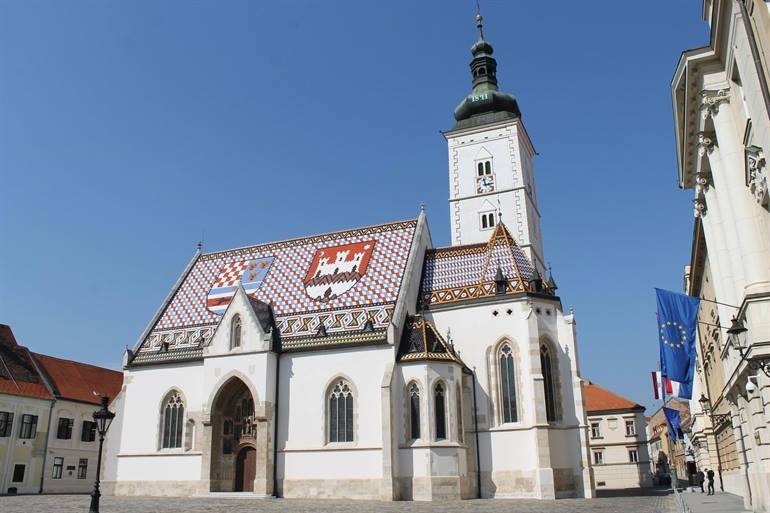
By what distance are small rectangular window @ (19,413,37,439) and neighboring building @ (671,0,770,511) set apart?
40.0m

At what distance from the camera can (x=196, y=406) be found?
109ft

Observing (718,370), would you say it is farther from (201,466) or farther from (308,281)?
(201,466)

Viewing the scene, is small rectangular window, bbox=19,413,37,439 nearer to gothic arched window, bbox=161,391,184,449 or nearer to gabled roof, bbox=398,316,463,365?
gothic arched window, bbox=161,391,184,449

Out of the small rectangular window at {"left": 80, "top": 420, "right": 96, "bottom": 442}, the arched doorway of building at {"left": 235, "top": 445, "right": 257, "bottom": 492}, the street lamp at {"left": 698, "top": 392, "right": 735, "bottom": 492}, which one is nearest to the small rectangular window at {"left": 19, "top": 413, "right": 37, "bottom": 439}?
the small rectangular window at {"left": 80, "top": 420, "right": 96, "bottom": 442}

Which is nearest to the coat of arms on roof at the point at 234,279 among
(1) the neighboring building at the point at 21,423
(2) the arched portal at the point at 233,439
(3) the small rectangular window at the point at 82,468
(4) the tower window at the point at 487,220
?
(2) the arched portal at the point at 233,439

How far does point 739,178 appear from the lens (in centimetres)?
1480

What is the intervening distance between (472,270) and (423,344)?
598 cm

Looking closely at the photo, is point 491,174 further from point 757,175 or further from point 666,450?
point 666,450

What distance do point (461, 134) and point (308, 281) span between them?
18.8 metres

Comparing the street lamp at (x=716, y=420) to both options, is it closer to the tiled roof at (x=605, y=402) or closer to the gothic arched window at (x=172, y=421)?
the tiled roof at (x=605, y=402)

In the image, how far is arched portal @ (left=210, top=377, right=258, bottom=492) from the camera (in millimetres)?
31812

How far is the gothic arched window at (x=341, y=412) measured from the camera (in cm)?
3034

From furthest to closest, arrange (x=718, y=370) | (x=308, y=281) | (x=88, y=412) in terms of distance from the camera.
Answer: (x=88, y=412) < (x=308, y=281) < (x=718, y=370)

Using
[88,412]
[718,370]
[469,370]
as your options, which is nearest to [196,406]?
[469,370]
